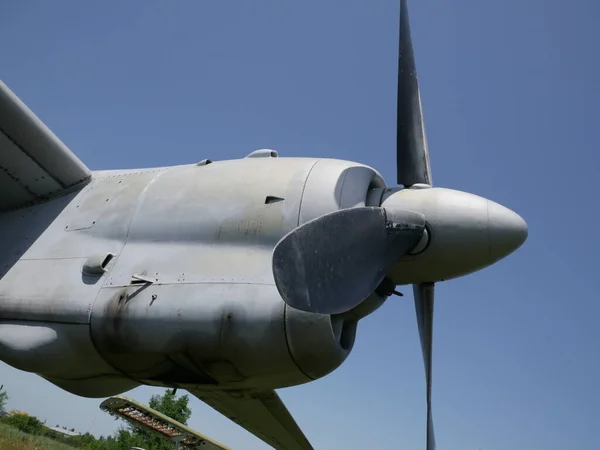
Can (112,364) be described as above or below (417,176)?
below

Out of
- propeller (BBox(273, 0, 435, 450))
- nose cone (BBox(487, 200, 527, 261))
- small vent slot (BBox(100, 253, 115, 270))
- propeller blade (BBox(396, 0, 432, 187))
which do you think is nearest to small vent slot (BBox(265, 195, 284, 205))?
propeller (BBox(273, 0, 435, 450))

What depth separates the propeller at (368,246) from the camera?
4.27 meters

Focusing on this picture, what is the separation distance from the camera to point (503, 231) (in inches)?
212

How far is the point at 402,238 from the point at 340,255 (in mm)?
878

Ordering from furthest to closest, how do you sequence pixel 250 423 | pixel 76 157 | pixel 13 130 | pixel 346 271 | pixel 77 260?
Result: pixel 250 423, pixel 76 157, pixel 13 130, pixel 77 260, pixel 346 271

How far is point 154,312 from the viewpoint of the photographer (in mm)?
5137

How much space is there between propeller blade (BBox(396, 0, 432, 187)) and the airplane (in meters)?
0.02

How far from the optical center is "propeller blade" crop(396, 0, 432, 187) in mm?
6195

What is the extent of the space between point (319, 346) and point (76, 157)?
15.4ft

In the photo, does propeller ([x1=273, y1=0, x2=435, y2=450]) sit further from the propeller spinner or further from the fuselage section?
the fuselage section

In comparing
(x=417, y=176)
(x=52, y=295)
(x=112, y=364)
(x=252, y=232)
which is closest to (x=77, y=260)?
(x=52, y=295)

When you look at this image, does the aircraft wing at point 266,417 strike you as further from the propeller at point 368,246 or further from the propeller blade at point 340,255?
the propeller blade at point 340,255

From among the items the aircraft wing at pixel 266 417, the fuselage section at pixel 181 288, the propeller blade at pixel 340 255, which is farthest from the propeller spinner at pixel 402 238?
the aircraft wing at pixel 266 417

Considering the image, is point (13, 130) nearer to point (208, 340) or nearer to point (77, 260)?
point (77, 260)
